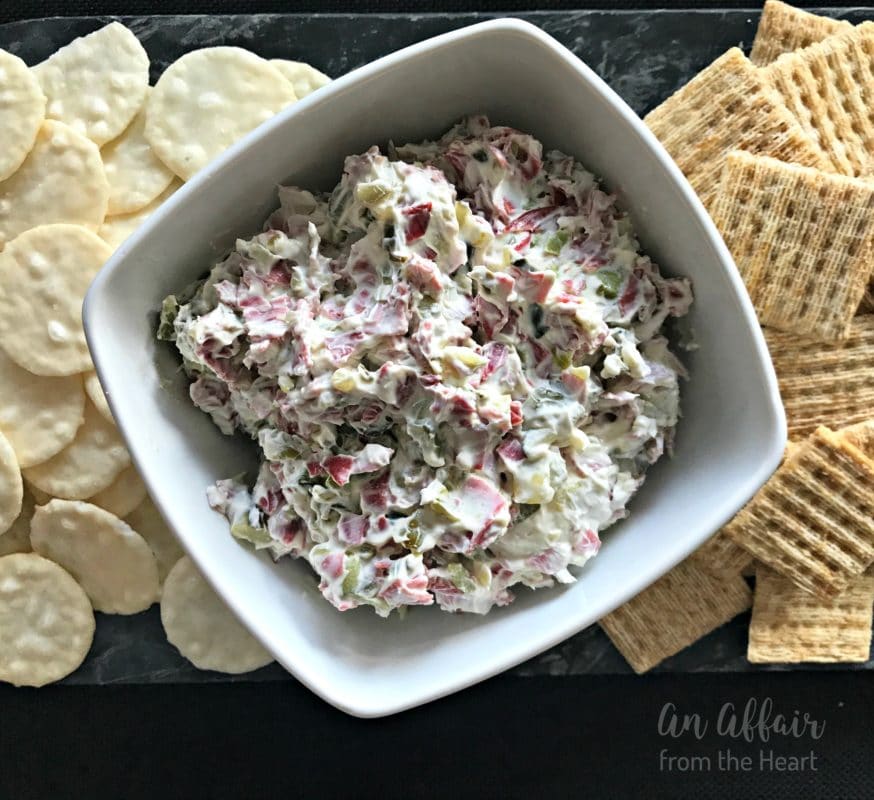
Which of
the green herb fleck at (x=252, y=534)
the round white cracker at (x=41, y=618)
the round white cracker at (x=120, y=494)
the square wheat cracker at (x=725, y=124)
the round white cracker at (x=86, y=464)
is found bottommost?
the round white cracker at (x=41, y=618)

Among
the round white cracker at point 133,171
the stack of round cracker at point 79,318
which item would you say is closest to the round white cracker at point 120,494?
the stack of round cracker at point 79,318

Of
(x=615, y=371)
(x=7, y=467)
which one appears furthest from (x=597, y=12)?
(x=7, y=467)

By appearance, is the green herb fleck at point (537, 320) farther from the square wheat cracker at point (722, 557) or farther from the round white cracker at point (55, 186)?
the round white cracker at point (55, 186)

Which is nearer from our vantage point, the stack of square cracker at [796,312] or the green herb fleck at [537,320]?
the green herb fleck at [537,320]

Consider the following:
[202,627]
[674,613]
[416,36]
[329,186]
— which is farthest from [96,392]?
[674,613]

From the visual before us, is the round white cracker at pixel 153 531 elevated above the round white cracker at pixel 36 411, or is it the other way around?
the round white cracker at pixel 36 411

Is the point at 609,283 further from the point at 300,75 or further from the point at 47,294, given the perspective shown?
the point at 47,294

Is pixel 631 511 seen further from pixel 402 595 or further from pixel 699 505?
pixel 402 595
